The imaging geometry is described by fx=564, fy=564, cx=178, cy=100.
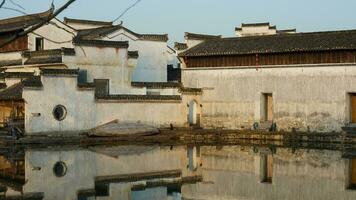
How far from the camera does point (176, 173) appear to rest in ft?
57.3

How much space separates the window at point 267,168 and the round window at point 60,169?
592 centimetres

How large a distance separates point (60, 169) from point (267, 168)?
6.60 meters

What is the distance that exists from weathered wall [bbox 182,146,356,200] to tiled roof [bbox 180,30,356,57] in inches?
244

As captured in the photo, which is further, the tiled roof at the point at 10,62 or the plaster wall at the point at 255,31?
the plaster wall at the point at 255,31

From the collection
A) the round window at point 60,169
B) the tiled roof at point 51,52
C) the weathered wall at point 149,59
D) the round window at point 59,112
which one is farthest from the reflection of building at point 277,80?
the round window at point 60,169

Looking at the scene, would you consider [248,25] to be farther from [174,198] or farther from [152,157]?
[174,198]

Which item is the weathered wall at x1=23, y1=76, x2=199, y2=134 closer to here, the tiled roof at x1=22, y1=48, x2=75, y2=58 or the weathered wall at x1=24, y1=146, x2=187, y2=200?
the tiled roof at x1=22, y1=48, x2=75, y2=58

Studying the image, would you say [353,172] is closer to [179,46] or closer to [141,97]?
[141,97]

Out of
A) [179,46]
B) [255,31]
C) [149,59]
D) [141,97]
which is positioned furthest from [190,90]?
[255,31]

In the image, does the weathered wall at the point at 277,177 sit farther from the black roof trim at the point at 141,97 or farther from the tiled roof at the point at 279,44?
the black roof trim at the point at 141,97

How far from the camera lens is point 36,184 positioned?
14875 mm

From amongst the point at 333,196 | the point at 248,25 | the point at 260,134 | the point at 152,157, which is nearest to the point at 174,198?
the point at 333,196

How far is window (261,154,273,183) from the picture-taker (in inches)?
642

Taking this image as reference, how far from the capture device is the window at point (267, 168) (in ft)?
53.5
